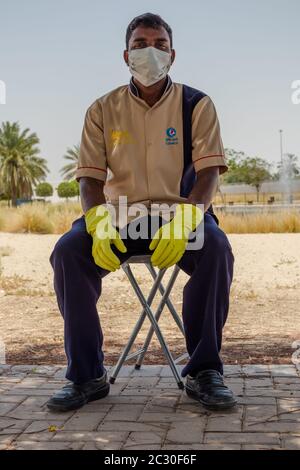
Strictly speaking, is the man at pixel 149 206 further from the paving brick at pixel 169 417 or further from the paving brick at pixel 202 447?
the paving brick at pixel 202 447

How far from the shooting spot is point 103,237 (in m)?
3.39

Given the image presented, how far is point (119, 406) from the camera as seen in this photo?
3486mm

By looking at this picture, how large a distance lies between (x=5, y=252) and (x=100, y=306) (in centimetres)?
509

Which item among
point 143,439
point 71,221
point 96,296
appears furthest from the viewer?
point 71,221

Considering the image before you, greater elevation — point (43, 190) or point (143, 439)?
point (43, 190)

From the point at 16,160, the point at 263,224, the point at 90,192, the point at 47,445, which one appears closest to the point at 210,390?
the point at 47,445

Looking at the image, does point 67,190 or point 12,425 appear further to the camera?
point 67,190

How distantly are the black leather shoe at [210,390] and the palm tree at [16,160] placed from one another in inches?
1807

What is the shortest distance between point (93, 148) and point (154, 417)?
142 cm

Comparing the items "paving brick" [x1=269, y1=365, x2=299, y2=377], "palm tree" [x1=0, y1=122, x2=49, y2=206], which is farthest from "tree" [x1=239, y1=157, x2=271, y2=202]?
"paving brick" [x1=269, y1=365, x2=299, y2=377]

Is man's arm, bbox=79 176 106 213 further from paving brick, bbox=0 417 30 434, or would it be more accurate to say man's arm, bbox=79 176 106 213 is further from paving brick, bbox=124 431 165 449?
paving brick, bbox=124 431 165 449

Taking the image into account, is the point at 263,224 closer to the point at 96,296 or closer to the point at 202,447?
the point at 96,296

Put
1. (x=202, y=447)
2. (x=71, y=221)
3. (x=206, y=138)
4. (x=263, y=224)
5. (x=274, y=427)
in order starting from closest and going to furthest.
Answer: (x=202, y=447)
(x=274, y=427)
(x=206, y=138)
(x=263, y=224)
(x=71, y=221)

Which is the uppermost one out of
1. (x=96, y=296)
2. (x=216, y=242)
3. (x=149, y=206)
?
(x=149, y=206)
